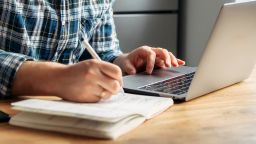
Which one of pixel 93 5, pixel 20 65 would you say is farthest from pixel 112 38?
pixel 20 65

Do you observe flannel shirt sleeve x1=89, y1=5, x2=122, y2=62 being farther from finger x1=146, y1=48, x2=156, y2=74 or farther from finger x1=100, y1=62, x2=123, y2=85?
finger x1=100, y1=62, x2=123, y2=85

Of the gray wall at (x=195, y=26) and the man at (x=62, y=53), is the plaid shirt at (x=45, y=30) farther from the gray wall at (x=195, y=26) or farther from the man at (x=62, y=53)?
the gray wall at (x=195, y=26)

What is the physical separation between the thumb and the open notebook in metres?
0.38

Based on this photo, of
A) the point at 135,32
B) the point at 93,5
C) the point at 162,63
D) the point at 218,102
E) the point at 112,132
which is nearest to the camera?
the point at 112,132

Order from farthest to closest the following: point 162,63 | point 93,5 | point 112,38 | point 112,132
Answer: point 112,38
point 93,5
point 162,63
point 112,132

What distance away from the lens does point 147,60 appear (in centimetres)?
127

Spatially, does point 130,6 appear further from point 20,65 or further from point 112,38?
point 20,65

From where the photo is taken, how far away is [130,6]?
2.65m

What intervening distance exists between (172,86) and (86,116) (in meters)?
0.36

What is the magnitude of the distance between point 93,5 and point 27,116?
0.74m

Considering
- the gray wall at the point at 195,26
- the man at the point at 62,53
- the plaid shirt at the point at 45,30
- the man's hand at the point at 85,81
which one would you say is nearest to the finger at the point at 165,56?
the man at the point at 62,53

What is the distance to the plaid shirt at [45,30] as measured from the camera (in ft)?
3.52

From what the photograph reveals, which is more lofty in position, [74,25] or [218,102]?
[74,25]

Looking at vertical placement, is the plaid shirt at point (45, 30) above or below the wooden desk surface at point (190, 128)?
above
